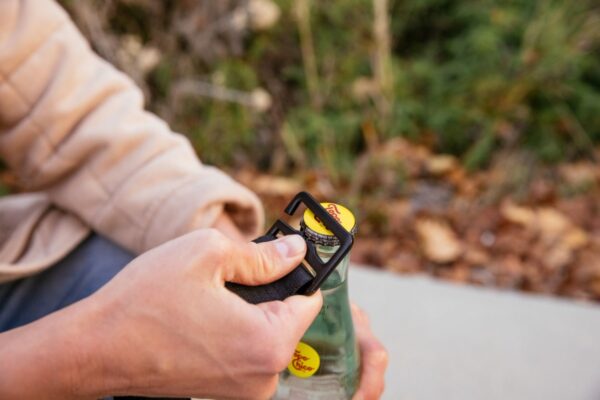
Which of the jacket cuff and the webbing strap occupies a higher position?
the webbing strap

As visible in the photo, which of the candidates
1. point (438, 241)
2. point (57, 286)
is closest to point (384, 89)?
point (438, 241)

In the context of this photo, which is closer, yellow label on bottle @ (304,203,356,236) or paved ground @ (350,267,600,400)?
yellow label on bottle @ (304,203,356,236)

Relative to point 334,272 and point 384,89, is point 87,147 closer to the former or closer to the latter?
point 334,272

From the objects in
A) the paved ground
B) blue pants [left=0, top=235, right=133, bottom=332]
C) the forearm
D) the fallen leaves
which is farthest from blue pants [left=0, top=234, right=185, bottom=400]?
the fallen leaves

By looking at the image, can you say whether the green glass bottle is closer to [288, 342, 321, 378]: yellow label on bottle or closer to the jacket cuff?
[288, 342, 321, 378]: yellow label on bottle

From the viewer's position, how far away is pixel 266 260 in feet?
2.44

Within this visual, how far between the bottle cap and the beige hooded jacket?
345 millimetres

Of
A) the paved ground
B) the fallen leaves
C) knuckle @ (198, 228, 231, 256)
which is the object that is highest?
knuckle @ (198, 228, 231, 256)

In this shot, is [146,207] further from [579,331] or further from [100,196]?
[579,331]

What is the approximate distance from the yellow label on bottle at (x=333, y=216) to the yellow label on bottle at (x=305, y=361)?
21cm

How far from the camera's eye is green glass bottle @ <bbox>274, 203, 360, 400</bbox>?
2.88 feet

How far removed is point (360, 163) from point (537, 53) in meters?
1.15

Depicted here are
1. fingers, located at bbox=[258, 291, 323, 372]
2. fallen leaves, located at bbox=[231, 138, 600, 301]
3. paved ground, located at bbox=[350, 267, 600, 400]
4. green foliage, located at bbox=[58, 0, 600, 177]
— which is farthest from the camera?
green foliage, located at bbox=[58, 0, 600, 177]

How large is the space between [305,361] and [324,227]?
241 millimetres
